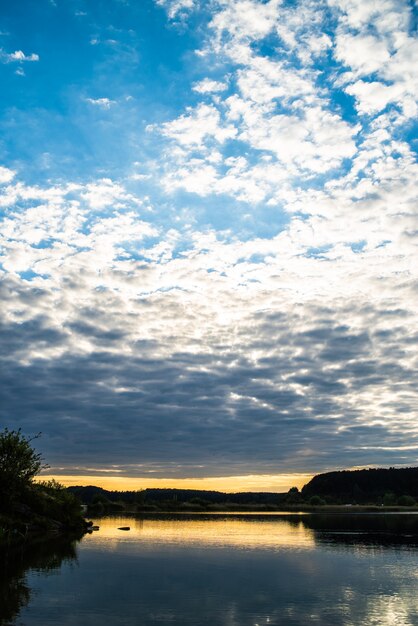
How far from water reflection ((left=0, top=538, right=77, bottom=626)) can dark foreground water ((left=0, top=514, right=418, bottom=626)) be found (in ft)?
0.31

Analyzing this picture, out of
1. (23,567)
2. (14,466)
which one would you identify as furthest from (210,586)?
(14,466)

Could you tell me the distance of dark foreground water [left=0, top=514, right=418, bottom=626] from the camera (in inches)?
1293

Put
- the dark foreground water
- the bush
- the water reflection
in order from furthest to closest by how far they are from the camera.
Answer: the bush
the water reflection
the dark foreground water

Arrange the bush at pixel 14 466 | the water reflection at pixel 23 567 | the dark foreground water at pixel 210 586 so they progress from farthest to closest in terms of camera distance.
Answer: the bush at pixel 14 466, the water reflection at pixel 23 567, the dark foreground water at pixel 210 586

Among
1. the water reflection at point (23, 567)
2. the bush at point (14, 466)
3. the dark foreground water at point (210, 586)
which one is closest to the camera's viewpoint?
the dark foreground water at point (210, 586)

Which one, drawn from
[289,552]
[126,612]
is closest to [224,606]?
[126,612]

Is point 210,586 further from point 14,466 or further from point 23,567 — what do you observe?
point 14,466

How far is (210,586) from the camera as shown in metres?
44.4

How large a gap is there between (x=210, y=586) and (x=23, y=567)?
21.5m

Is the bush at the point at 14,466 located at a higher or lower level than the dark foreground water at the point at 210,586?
higher

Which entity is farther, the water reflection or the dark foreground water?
the water reflection

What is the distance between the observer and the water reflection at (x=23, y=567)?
35.0 m

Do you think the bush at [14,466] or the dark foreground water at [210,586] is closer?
the dark foreground water at [210,586]

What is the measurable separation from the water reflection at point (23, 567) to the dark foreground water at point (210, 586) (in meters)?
0.10
